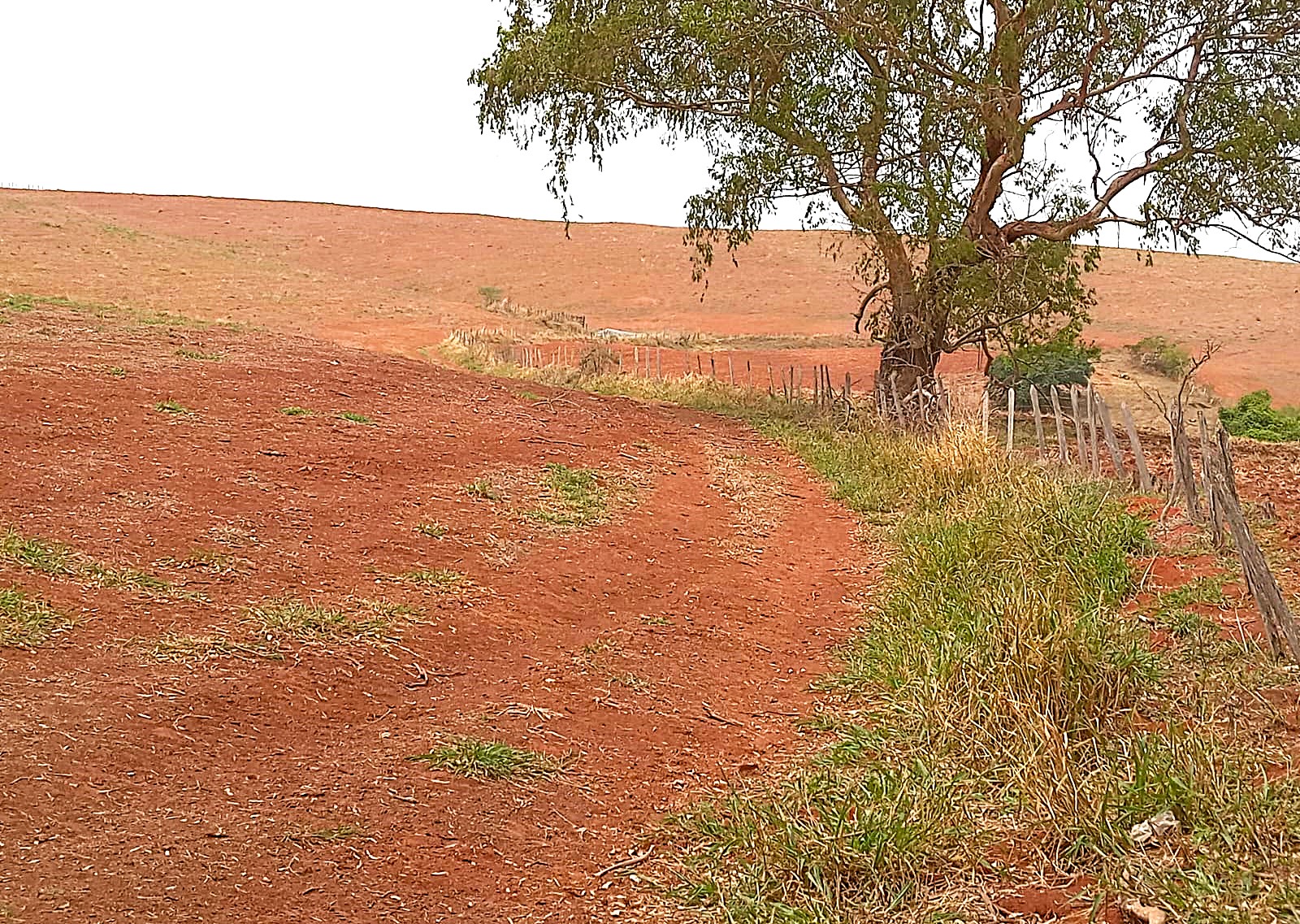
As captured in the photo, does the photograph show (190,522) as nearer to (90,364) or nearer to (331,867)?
(331,867)

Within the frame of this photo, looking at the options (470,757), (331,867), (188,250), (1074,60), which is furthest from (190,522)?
(188,250)

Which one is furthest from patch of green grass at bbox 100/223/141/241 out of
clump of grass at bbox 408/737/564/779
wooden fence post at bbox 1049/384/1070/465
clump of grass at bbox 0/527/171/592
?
clump of grass at bbox 408/737/564/779

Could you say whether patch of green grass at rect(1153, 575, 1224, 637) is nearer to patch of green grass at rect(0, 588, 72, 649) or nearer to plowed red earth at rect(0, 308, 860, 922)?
plowed red earth at rect(0, 308, 860, 922)

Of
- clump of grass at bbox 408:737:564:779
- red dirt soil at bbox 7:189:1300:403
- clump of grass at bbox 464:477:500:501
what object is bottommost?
clump of grass at bbox 408:737:564:779

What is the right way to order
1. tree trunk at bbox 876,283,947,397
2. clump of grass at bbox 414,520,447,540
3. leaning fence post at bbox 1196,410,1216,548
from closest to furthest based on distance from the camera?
leaning fence post at bbox 1196,410,1216,548, clump of grass at bbox 414,520,447,540, tree trunk at bbox 876,283,947,397

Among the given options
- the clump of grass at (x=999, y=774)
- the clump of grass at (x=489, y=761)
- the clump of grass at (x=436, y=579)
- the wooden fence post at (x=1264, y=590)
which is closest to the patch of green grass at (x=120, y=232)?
the clump of grass at (x=436, y=579)

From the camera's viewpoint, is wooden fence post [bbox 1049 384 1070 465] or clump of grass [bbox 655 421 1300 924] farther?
wooden fence post [bbox 1049 384 1070 465]

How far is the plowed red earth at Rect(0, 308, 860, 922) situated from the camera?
12.0 ft

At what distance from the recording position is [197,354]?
44.8 feet

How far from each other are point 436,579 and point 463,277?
47130 millimetres

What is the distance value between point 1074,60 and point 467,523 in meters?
10.2

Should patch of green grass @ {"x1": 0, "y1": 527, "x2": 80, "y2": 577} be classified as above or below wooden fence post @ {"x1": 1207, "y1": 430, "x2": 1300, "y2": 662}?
below

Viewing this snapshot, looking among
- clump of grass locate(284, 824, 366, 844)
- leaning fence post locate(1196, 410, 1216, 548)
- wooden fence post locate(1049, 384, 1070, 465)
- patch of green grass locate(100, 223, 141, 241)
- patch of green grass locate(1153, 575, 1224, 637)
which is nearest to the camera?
clump of grass locate(284, 824, 366, 844)

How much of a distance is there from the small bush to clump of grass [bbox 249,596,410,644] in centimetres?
2526
